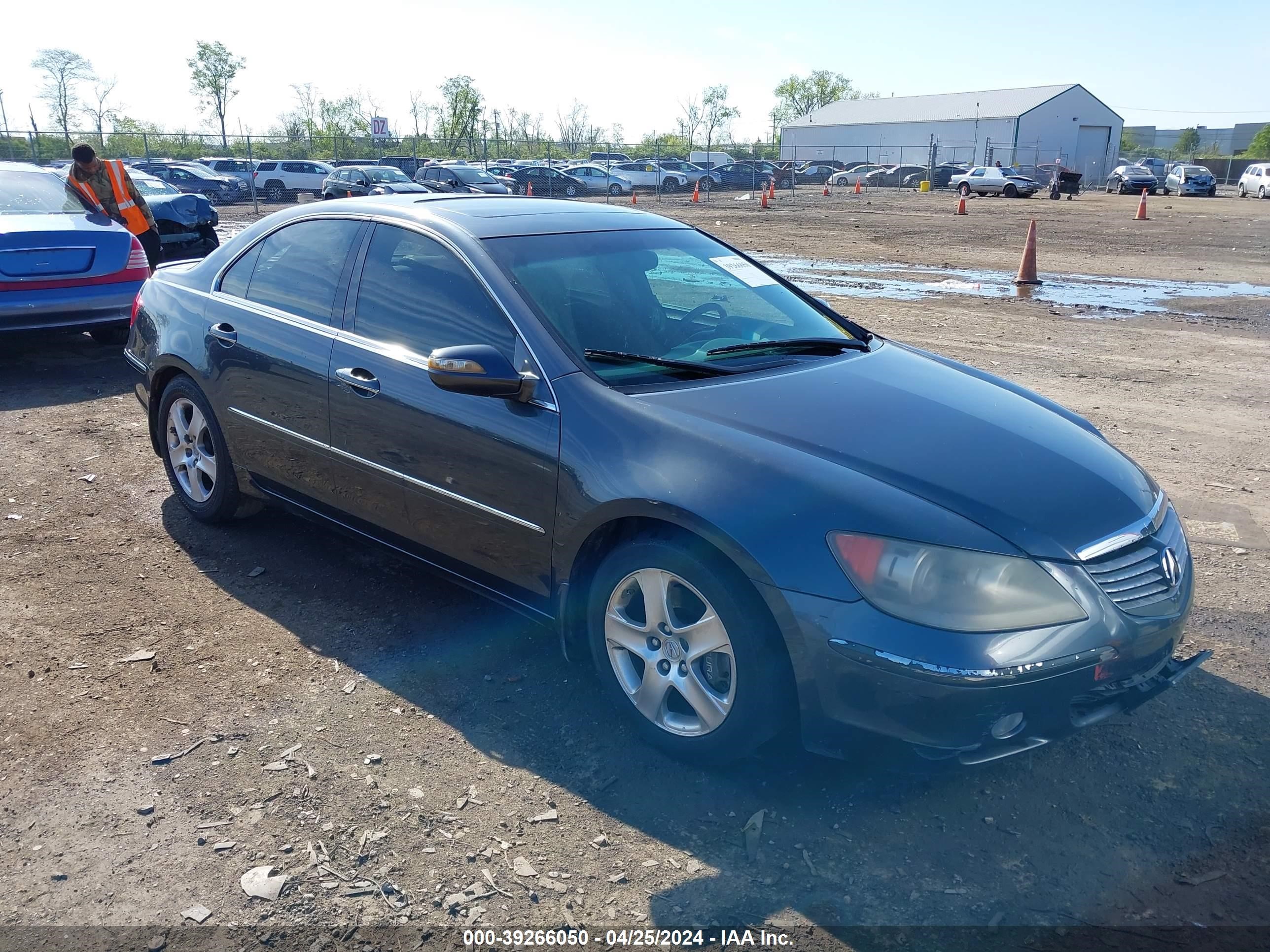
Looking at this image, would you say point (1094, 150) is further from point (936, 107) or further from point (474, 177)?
point (474, 177)

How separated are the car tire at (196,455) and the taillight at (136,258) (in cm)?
426

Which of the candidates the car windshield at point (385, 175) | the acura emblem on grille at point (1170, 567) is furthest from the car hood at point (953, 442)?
the car windshield at point (385, 175)

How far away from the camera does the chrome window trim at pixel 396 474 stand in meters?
3.50

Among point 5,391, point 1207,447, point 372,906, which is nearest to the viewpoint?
point 372,906

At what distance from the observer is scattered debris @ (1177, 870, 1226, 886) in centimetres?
275

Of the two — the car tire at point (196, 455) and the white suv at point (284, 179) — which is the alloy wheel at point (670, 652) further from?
the white suv at point (284, 179)

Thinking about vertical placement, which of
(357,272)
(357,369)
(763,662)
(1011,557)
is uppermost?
(357,272)

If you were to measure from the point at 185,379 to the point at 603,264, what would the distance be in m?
2.32

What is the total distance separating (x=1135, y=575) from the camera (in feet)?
9.82

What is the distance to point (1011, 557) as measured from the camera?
110 inches

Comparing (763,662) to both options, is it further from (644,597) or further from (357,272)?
(357,272)

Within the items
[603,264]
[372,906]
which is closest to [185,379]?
[603,264]

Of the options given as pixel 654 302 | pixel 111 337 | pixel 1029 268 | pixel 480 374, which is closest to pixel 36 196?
pixel 111 337

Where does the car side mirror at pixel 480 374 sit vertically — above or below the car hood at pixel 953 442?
above
